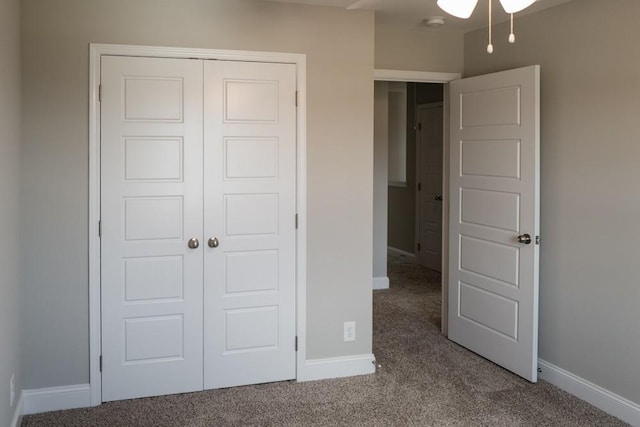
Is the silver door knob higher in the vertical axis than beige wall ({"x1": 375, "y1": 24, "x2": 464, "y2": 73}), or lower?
lower

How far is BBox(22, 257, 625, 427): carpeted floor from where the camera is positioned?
3.07 metres

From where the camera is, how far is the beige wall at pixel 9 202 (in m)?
2.56

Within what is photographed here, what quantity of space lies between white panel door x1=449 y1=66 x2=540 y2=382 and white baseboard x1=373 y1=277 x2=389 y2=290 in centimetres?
178

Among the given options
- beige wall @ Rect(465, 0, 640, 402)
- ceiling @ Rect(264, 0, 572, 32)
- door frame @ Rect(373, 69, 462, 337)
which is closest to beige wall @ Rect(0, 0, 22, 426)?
ceiling @ Rect(264, 0, 572, 32)

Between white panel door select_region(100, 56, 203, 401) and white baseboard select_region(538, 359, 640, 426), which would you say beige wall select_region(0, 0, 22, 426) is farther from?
white baseboard select_region(538, 359, 640, 426)

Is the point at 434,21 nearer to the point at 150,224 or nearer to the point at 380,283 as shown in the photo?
the point at 150,224

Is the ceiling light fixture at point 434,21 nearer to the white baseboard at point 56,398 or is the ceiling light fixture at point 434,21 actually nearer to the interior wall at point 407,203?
the white baseboard at point 56,398

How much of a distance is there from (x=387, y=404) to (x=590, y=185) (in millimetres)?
1782

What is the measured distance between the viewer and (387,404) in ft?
10.8

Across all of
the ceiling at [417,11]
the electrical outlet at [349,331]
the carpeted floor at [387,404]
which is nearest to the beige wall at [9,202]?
the carpeted floor at [387,404]

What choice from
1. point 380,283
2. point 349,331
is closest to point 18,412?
point 349,331

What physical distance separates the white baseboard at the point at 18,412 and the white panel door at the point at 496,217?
3.00 metres

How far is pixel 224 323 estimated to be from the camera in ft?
11.4

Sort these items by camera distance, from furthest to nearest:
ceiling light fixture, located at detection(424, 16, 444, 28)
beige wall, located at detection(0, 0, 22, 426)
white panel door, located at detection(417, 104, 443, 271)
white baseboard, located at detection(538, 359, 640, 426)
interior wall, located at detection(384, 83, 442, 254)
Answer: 1. interior wall, located at detection(384, 83, 442, 254)
2. white panel door, located at detection(417, 104, 443, 271)
3. ceiling light fixture, located at detection(424, 16, 444, 28)
4. white baseboard, located at detection(538, 359, 640, 426)
5. beige wall, located at detection(0, 0, 22, 426)
